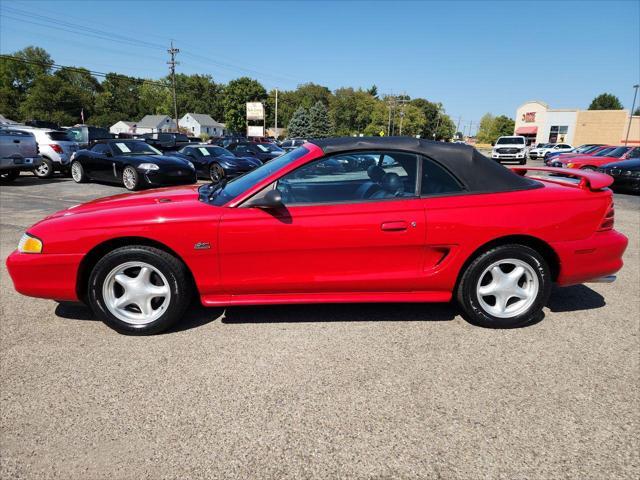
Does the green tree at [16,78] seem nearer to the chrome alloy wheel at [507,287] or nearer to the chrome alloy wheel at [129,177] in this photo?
Result: the chrome alloy wheel at [129,177]

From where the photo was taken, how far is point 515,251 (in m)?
3.19

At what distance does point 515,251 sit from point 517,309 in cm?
48

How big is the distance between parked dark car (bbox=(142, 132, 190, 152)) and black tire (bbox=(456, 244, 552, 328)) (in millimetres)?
16288

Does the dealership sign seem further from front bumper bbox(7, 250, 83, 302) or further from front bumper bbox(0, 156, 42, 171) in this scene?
front bumper bbox(7, 250, 83, 302)

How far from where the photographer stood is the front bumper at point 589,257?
324cm

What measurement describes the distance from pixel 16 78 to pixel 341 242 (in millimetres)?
121142

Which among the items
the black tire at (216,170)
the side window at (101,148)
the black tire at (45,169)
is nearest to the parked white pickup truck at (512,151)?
the black tire at (216,170)

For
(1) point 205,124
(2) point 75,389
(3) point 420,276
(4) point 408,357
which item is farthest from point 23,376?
(1) point 205,124

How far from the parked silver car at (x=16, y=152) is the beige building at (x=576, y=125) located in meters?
72.0

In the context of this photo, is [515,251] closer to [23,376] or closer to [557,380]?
[557,380]

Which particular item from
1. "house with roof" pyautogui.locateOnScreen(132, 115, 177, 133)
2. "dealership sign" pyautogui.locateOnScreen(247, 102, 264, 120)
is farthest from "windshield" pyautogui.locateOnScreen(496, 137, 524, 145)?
"house with roof" pyautogui.locateOnScreen(132, 115, 177, 133)

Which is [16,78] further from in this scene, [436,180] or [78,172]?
[436,180]

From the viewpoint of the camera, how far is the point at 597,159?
16703mm

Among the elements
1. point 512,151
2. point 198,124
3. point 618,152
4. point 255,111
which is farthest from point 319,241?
point 198,124
